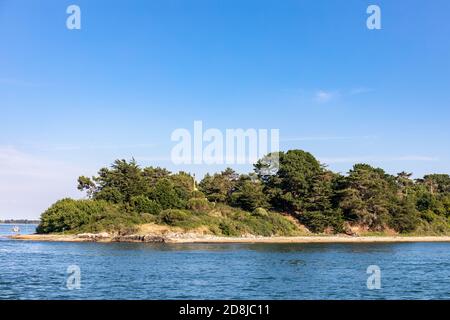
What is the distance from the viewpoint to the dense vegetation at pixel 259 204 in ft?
293

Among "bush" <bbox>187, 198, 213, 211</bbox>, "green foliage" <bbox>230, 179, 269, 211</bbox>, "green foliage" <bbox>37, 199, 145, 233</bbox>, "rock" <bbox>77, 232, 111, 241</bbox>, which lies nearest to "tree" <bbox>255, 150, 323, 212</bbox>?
"green foliage" <bbox>230, 179, 269, 211</bbox>

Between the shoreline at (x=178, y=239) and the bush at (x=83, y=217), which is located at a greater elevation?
the bush at (x=83, y=217)

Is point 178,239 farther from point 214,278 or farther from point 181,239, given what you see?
point 214,278

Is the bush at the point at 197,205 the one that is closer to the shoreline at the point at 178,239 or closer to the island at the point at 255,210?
the island at the point at 255,210

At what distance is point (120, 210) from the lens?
91625mm

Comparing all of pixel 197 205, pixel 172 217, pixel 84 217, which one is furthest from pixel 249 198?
pixel 84 217

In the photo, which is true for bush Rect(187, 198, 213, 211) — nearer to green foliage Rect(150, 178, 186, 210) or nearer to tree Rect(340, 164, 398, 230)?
green foliage Rect(150, 178, 186, 210)

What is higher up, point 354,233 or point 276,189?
point 276,189

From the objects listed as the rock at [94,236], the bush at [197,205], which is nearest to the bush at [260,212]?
the bush at [197,205]

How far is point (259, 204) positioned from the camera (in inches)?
3947
